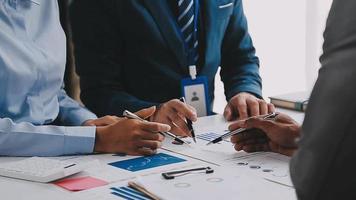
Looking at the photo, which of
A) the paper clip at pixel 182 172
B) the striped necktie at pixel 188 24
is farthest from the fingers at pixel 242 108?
the paper clip at pixel 182 172

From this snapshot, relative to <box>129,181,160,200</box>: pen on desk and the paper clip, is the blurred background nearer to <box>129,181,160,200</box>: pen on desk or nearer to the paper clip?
the paper clip

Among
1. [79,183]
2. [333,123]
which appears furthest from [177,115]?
[333,123]

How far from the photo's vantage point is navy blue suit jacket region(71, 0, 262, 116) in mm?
1927

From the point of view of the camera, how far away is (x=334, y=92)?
1.78 ft

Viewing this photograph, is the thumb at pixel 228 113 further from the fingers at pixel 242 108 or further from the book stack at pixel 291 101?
the book stack at pixel 291 101

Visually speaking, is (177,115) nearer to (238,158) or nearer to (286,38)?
(238,158)

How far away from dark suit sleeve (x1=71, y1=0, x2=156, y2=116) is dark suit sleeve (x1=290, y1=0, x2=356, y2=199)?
4.42 ft

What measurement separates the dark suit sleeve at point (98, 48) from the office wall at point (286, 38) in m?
1.48

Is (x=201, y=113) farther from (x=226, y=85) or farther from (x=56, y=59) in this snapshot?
(x=56, y=59)

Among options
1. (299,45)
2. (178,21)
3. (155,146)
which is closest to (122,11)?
(178,21)

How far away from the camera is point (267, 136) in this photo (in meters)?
1.38

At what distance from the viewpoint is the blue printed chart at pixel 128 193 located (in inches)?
40.8

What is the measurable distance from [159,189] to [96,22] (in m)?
1.01

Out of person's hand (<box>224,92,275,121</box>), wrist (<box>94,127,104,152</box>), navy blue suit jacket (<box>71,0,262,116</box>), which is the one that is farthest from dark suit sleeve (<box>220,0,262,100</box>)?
wrist (<box>94,127,104,152</box>)
